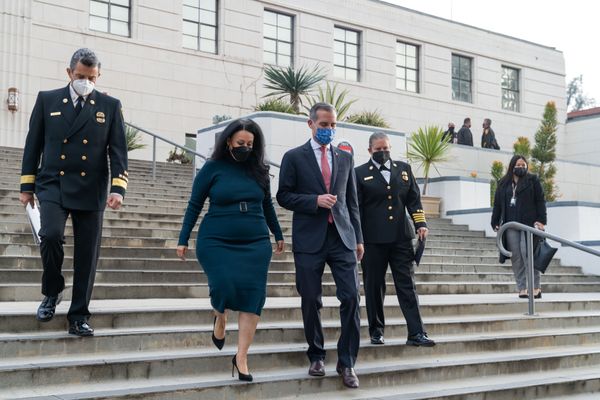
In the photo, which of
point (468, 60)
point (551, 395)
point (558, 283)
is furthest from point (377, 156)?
point (468, 60)

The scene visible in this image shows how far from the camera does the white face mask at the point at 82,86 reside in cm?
568

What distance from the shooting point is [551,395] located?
668 centimetres

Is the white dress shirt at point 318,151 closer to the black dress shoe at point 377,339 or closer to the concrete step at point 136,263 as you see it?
the black dress shoe at point 377,339

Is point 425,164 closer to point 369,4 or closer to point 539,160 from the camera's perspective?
point 539,160

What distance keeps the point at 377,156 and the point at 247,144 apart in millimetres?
1783

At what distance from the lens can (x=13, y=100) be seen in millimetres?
19031

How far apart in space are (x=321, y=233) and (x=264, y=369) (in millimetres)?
1082

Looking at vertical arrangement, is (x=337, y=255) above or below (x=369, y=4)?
below

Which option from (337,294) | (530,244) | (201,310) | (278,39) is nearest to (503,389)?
(337,294)

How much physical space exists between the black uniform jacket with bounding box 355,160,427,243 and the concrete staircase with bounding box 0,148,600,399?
2.89 feet

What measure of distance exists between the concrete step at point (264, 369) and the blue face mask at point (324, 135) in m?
1.56

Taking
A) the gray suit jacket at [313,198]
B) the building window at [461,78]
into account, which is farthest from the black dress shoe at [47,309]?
the building window at [461,78]

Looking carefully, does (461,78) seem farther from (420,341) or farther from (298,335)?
(298,335)

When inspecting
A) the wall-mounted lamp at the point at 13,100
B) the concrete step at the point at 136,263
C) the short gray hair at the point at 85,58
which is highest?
the wall-mounted lamp at the point at 13,100
